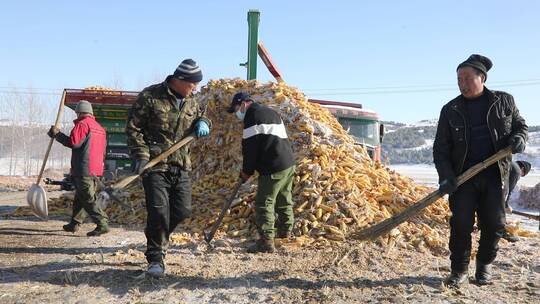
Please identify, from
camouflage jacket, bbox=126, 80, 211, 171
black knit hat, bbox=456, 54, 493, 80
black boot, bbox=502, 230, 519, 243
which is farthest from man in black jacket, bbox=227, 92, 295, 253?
black boot, bbox=502, 230, 519, 243

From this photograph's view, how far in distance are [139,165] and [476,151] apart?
309 cm

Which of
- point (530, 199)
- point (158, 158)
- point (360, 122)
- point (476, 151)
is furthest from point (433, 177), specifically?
point (158, 158)

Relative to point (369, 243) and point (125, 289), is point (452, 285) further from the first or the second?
point (125, 289)

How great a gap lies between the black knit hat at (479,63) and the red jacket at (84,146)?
198 inches

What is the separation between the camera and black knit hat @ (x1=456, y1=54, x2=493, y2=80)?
3797 mm

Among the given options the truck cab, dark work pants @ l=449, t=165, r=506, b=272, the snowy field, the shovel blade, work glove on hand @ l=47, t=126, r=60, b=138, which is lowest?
the snowy field

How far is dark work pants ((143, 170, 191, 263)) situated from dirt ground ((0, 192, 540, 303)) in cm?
29

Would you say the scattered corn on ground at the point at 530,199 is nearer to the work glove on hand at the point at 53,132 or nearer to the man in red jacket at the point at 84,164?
the man in red jacket at the point at 84,164

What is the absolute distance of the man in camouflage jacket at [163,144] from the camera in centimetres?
407

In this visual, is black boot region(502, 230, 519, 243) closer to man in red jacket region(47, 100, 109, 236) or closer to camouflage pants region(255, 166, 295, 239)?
camouflage pants region(255, 166, 295, 239)

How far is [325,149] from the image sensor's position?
7.05 metres

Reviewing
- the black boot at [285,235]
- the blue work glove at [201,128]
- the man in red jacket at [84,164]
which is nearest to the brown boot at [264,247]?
the black boot at [285,235]

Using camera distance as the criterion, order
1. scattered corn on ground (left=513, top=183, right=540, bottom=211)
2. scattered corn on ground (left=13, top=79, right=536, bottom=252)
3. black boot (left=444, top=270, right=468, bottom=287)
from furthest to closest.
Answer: scattered corn on ground (left=513, top=183, right=540, bottom=211) < scattered corn on ground (left=13, top=79, right=536, bottom=252) < black boot (left=444, top=270, right=468, bottom=287)

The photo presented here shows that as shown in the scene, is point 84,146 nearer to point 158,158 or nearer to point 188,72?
point 158,158
